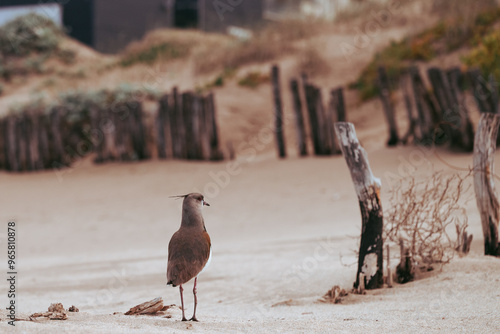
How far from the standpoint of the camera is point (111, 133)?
1282 centimetres

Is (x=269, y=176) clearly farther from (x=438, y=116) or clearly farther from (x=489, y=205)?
(x=489, y=205)

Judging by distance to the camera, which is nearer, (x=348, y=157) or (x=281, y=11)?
(x=348, y=157)

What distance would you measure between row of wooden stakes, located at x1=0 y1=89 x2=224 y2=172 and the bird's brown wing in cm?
905

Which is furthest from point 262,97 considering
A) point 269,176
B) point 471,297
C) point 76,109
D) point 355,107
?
point 471,297

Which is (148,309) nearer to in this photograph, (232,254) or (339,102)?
(232,254)

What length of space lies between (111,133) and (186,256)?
34.3 feet

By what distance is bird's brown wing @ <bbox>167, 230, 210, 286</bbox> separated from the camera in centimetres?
273

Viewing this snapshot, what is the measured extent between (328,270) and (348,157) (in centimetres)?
130

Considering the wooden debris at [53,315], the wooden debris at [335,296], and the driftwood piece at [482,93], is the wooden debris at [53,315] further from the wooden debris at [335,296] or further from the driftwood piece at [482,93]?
the driftwood piece at [482,93]

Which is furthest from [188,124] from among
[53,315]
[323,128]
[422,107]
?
[53,315]

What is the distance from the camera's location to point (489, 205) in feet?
14.6

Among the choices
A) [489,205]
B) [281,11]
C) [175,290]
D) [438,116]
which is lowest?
[175,290]

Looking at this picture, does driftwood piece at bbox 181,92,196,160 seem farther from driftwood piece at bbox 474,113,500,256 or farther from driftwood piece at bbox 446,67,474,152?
driftwood piece at bbox 474,113,500,256

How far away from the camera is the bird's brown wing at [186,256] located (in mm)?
2730
